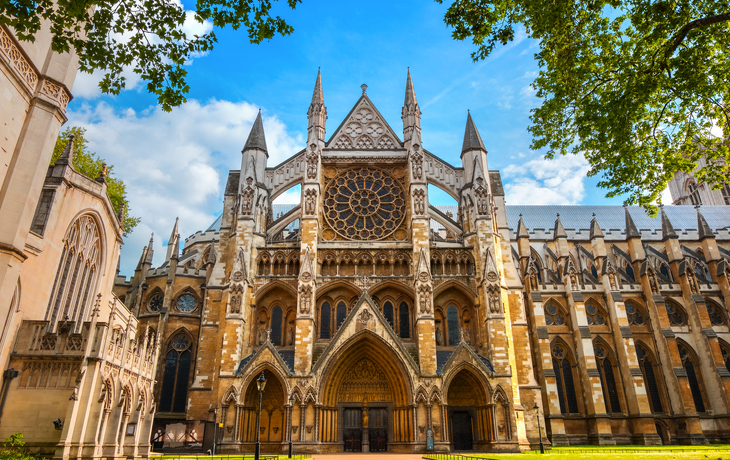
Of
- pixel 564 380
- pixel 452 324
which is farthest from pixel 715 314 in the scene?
pixel 452 324

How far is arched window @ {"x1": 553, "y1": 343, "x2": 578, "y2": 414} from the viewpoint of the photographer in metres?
34.1

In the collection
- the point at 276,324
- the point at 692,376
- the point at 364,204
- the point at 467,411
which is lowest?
the point at 467,411

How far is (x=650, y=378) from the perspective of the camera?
3575 centimetres

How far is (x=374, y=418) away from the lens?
2498 cm

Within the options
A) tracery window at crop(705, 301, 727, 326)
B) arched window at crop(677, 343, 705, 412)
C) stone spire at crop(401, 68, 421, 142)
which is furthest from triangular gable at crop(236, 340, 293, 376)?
tracery window at crop(705, 301, 727, 326)

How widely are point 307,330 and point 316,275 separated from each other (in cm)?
352

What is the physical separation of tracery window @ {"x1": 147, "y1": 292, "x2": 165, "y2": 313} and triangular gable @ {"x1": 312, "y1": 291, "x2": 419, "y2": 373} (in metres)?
14.8

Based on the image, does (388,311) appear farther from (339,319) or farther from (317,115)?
(317,115)

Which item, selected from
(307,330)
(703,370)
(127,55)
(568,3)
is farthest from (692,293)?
(127,55)

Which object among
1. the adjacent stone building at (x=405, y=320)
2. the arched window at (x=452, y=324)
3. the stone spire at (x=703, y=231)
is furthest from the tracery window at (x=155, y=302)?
the stone spire at (x=703, y=231)

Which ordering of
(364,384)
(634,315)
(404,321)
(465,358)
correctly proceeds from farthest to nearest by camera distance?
(634,315)
(404,321)
(364,384)
(465,358)

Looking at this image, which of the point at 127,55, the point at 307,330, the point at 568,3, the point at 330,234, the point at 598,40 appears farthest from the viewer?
the point at 330,234

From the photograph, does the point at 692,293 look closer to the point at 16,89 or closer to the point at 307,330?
the point at 307,330

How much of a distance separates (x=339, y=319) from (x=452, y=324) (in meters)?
6.72
